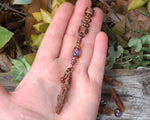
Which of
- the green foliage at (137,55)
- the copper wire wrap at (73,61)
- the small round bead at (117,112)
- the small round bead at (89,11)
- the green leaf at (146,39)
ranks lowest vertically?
the small round bead at (117,112)

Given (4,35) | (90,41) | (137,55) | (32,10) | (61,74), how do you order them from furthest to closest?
(32,10), (137,55), (90,41), (61,74), (4,35)

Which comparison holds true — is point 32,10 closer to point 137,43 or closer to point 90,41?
point 90,41

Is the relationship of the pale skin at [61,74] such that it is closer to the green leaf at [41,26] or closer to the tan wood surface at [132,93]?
the green leaf at [41,26]

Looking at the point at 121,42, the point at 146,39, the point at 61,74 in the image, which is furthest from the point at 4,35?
the point at 146,39

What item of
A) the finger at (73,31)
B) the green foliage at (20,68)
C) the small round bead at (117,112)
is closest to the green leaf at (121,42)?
the finger at (73,31)

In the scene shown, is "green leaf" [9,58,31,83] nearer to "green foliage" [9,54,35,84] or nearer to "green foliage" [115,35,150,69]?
"green foliage" [9,54,35,84]
